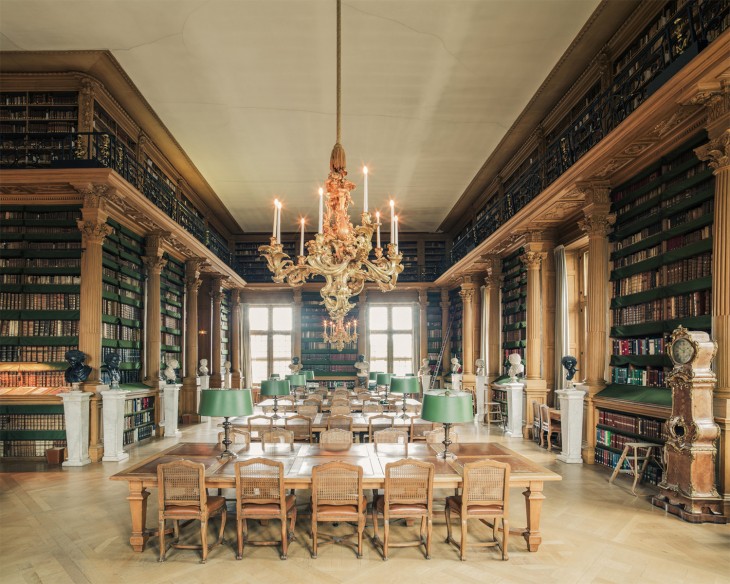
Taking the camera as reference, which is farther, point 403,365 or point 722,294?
point 403,365

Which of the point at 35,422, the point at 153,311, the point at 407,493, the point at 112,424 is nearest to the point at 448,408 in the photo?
the point at 407,493

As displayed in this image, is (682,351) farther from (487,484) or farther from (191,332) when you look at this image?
(191,332)

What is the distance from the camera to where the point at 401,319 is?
18250 millimetres

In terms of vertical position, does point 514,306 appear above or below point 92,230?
below

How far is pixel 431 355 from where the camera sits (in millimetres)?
17703

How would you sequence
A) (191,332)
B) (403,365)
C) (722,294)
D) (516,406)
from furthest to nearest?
1. (403,365)
2. (191,332)
3. (516,406)
4. (722,294)

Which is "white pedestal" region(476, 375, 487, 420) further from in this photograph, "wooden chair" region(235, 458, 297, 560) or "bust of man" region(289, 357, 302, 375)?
"wooden chair" region(235, 458, 297, 560)

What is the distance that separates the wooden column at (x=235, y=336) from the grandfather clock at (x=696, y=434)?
46.3 feet

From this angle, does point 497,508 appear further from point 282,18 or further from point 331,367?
point 331,367

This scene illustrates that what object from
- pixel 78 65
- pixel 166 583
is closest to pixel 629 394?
pixel 166 583

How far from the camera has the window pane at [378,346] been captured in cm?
1811

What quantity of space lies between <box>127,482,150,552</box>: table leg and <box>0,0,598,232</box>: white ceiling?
17.4 ft

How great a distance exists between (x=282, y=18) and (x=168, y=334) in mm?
7689

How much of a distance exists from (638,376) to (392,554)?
4.09 meters
